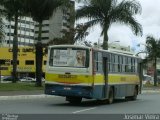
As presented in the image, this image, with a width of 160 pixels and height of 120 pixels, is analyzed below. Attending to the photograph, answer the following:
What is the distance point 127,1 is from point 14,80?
1296cm

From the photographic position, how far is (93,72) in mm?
25219

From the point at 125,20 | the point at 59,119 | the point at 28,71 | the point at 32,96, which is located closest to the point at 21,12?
the point at 125,20

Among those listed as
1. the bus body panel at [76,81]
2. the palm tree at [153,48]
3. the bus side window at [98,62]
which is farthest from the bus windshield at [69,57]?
the palm tree at [153,48]

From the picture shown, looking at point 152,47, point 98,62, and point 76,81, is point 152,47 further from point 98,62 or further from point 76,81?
point 76,81

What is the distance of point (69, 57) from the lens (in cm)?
2553

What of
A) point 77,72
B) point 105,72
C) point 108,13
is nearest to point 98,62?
point 105,72

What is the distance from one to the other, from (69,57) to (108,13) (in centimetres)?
2097

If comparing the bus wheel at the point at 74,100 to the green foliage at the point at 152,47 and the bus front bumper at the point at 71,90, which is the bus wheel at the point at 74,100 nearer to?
the bus front bumper at the point at 71,90

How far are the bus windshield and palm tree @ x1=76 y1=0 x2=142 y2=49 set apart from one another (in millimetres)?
19602

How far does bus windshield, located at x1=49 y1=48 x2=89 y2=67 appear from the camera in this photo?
25.3 meters

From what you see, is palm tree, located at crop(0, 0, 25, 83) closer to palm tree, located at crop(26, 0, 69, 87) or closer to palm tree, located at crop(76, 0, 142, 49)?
palm tree, located at crop(26, 0, 69, 87)

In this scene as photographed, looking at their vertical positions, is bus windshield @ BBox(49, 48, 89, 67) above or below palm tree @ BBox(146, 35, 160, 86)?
below

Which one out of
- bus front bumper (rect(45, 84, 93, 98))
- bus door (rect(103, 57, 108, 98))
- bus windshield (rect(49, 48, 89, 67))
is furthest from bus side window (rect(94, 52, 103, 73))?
bus front bumper (rect(45, 84, 93, 98))

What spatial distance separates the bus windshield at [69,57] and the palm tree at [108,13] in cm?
1960
